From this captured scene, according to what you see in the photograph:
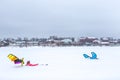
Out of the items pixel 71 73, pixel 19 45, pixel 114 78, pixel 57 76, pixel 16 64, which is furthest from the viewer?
pixel 19 45

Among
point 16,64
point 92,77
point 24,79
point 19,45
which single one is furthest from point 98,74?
point 19,45

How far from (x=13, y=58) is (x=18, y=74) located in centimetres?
485

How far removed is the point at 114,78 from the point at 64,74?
2219mm

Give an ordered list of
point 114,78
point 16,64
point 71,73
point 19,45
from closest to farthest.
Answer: point 114,78 → point 71,73 → point 16,64 → point 19,45

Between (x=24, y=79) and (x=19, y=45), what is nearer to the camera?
(x=24, y=79)

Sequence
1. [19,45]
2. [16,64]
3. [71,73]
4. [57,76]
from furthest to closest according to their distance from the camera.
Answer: [19,45]
[16,64]
[71,73]
[57,76]

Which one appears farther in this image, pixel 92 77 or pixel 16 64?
pixel 16 64

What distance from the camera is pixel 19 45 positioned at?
6359cm

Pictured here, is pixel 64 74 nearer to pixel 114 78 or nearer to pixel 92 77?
pixel 92 77

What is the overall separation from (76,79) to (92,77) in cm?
77

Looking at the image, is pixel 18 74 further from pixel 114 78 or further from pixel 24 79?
pixel 114 78

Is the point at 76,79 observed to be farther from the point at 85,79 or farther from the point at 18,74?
the point at 18,74

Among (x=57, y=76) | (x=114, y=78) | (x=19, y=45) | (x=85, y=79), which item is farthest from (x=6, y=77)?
(x=19, y=45)

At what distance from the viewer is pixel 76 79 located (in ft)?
41.3
